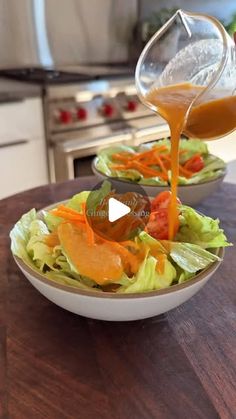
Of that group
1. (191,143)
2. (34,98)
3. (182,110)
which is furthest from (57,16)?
(182,110)

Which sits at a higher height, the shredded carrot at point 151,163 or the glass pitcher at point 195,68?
the glass pitcher at point 195,68

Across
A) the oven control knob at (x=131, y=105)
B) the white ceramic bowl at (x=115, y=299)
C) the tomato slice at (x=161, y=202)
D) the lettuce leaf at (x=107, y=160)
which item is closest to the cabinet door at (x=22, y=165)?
the oven control knob at (x=131, y=105)

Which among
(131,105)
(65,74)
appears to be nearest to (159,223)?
(131,105)

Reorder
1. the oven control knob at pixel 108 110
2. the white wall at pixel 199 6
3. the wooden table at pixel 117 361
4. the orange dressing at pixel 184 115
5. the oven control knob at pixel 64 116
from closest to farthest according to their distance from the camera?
the wooden table at pixel 117 361
the orange dressing at pixel 184 115
the oven control knob at pixel 64 116
the oven control knob at pixel 108 110
the white wall at pixel 199 6

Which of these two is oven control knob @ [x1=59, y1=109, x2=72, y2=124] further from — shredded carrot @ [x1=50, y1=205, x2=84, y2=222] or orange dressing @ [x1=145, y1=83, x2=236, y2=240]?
shredded carrot @ [x1=50, y1=205, x2=84, y2=222]

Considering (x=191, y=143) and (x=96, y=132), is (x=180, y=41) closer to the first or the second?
(x=191, y=143)

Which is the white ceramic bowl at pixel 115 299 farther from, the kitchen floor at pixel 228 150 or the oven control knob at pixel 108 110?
the kitchen floor at pixel 228 150
